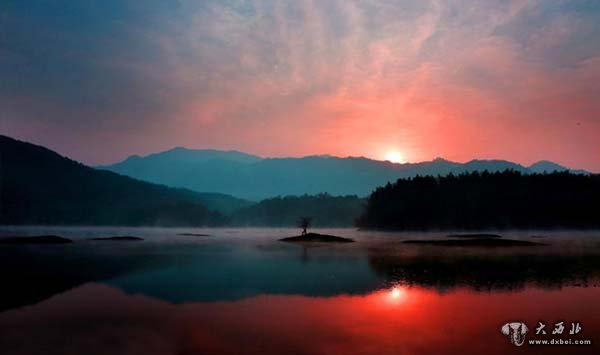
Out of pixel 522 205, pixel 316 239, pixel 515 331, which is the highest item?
pixel 522 205

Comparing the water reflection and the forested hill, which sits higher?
the forested hill

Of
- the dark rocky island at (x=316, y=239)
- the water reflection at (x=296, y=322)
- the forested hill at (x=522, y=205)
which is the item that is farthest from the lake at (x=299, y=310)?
the forested hill at (x=522, y=205)

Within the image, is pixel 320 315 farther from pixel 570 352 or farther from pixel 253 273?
pixel 253 273

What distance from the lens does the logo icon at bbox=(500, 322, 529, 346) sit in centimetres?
2407

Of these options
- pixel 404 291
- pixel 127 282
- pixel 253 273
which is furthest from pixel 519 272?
pixel 127 282

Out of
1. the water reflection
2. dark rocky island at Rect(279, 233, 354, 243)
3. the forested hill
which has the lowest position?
the water reflection

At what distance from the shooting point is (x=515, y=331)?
25469mm

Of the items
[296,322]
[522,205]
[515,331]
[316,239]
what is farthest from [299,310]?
[522,205]

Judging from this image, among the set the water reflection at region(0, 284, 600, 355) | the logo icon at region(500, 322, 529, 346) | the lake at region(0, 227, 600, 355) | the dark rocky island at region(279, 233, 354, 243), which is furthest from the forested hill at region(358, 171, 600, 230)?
the logo icon at region(500, 322, 529, 346)

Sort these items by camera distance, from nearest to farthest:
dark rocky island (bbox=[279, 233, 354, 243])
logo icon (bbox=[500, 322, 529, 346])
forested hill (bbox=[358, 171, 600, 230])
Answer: logo icon (bbox=[500, 322, 529, 346]) → dark rocky island (bbox=[279, 233, 354, 243]) → forested hill (bbox=[358, 171, 600, 230])

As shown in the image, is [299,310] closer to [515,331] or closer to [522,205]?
[515,331]

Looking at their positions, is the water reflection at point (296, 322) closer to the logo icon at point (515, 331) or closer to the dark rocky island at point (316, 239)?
the logo icon at point (515, 331)

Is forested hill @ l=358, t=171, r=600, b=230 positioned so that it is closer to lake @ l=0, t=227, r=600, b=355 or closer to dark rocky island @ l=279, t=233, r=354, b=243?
dark rocky island @ l=279, t=233, r=354, b=243

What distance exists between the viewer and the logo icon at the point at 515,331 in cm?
2407
